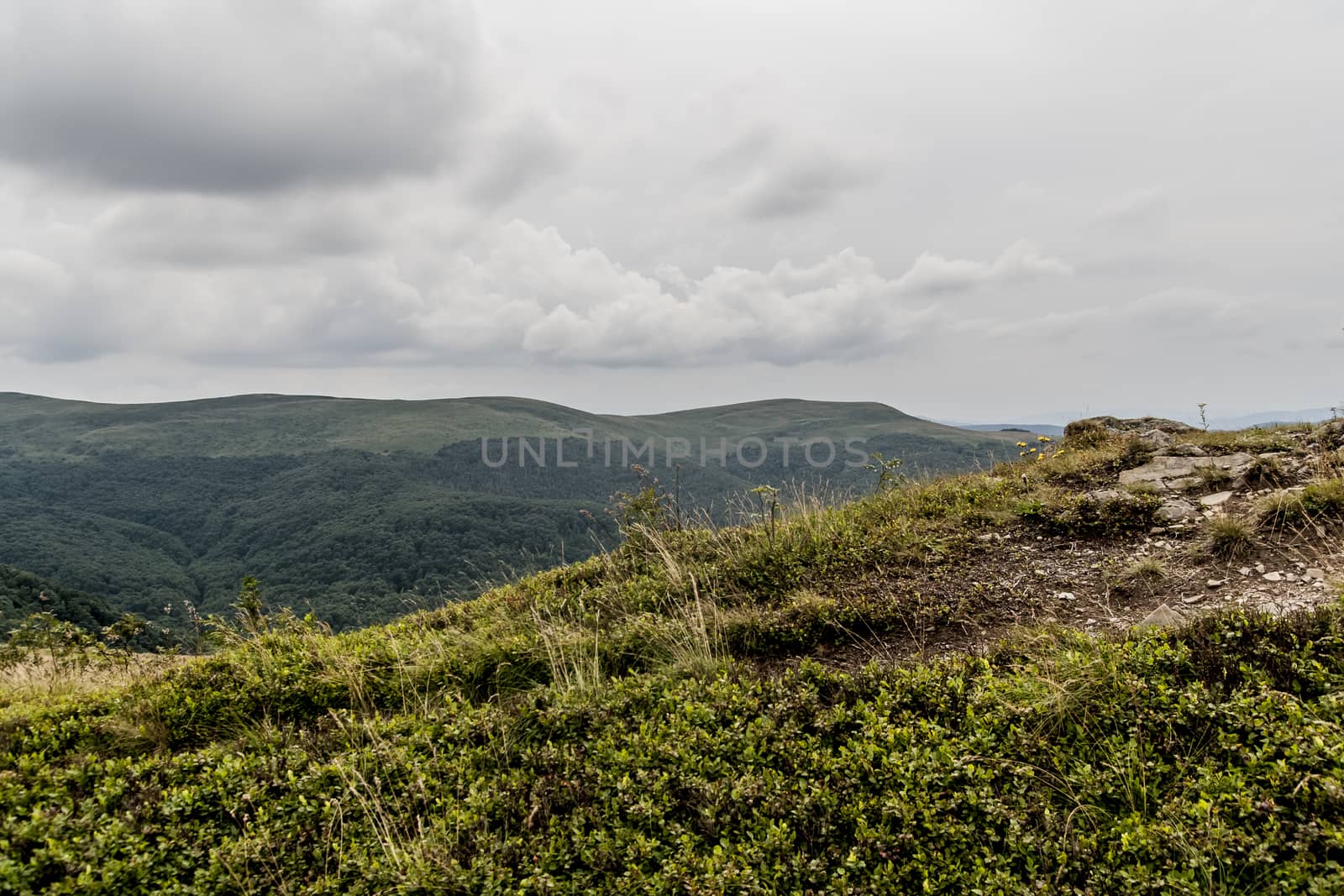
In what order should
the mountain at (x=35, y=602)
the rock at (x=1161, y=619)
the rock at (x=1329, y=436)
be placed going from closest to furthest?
1. the rock at (x=1161, y=619)
2. the rock at (x=1329, y=436)
3. the mountain at (x=35, y=602)

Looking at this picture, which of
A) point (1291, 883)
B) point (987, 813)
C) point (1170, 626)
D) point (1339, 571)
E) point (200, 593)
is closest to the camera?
point (1291, 883)

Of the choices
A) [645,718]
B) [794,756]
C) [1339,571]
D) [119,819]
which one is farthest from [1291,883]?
[119,819]

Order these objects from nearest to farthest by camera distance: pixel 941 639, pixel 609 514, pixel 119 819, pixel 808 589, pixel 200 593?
pixel 119 819, pixel 941 639, pixel 808 589, pixel 609 514, pixel 200 593

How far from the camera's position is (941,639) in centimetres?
564

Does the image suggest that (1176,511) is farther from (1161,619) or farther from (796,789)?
(796,789)

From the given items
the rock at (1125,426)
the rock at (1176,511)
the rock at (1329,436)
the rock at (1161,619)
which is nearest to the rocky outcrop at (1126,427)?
the rock at (1125,426)

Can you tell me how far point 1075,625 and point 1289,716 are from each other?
2.14 meters

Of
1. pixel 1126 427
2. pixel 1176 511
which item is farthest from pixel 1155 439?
pixel 1176 511

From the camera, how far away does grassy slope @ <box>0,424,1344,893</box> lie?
3100 millimetres

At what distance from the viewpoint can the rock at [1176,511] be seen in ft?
23.9

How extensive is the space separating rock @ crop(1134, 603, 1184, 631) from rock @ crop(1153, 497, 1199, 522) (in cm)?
253

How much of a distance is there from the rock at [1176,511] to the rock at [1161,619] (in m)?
2.53

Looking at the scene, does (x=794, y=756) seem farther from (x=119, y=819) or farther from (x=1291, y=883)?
(x=119, y=819)

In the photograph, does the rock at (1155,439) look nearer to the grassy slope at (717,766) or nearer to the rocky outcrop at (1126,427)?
the rocky outcrop at (1126,427)
